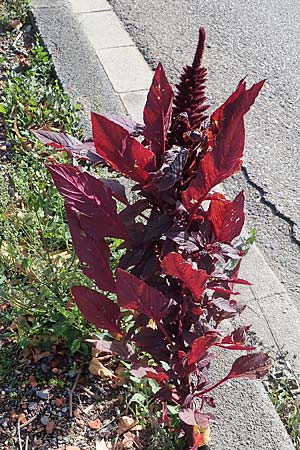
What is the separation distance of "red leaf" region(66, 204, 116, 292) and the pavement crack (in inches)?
64.6

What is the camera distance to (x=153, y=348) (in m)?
1.92

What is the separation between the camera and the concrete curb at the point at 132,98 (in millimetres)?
2207

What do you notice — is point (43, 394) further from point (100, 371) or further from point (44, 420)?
Result: point (100, 371)

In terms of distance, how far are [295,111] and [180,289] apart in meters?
2.64

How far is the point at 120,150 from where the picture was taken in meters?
1.68

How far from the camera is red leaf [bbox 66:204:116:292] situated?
6.02 ft

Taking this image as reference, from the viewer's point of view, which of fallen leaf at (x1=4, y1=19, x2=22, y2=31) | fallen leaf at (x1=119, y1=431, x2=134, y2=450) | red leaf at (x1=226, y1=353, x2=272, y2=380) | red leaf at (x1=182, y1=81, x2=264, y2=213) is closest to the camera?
red leaf at (x1=182, y1=81, x2=264, y2=213)

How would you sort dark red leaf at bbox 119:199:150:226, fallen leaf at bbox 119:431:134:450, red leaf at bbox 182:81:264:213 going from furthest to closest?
fallen leaf at bbox 119:431:134:450 < dark red leaf at bbox 119:199:150:226 < red leaf at bbox 182:81:264:213

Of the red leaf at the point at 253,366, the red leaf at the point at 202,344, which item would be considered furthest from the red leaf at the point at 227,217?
the red leaf at the point at 253,366

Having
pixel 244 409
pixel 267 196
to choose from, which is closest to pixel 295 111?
pixel 267 196

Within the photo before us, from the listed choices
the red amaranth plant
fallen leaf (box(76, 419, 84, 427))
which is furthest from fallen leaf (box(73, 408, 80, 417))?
the red amaranth plant

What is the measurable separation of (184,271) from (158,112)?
0.42 meters

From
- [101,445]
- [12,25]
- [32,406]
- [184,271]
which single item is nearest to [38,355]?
[32,406]

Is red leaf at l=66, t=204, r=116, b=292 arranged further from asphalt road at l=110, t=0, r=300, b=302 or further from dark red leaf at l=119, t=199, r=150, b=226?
asphalt road at l=110, t=0, r=300, b=302
